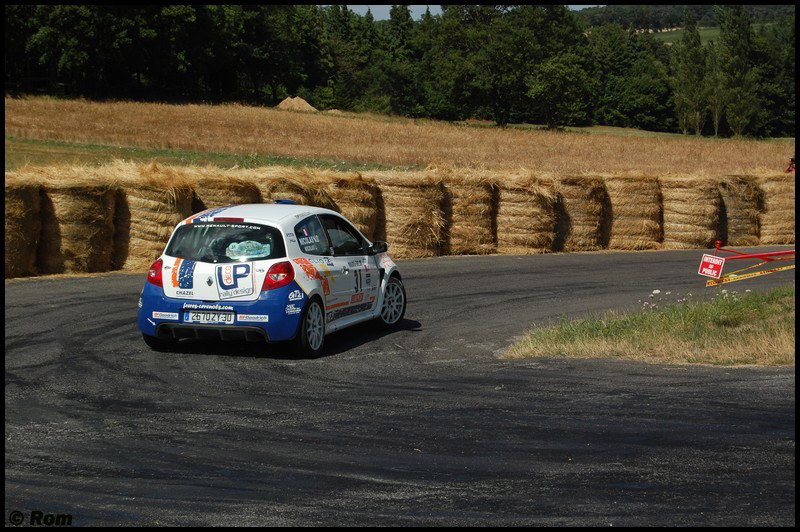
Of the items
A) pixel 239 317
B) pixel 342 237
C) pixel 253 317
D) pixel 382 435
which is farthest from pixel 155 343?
pixel 382 435

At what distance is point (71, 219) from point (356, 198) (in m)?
5.54

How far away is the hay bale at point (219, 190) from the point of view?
18453 mm

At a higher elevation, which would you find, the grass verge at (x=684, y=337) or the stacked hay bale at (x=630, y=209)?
the stacked hay bale at (x=630, y=209)

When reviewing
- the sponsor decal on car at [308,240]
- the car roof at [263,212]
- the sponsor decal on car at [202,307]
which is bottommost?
the sponsor decal on car at [202,307]

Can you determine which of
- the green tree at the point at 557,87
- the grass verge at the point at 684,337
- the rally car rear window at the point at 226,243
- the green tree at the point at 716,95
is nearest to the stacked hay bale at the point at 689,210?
the grass verge at the point at 684,337

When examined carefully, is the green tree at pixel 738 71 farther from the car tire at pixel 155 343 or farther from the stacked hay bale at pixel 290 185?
the car tire at pixel 155 343

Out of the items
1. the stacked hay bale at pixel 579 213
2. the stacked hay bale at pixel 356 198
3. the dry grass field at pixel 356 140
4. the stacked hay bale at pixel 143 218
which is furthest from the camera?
the dry grass field at pixel 356 140

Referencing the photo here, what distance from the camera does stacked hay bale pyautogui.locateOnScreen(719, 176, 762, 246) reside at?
2361 centimetres

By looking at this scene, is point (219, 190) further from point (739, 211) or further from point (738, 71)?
point (738, 71)

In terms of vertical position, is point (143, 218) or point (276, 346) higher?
point (143, 218)

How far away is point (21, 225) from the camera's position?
16.3 meters

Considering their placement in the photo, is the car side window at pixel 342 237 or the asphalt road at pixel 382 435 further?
the car side window at pixel 342 237

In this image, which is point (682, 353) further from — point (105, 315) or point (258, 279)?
point (105, 315)

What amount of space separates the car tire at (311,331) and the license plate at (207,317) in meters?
0.75
